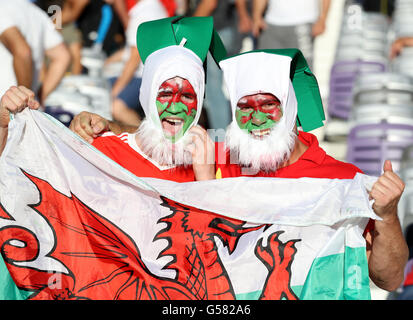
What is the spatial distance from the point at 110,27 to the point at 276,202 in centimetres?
518

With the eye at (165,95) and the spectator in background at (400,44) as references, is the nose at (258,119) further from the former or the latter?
the spectator in background at (400,44)

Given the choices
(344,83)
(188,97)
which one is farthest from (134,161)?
(344,83)

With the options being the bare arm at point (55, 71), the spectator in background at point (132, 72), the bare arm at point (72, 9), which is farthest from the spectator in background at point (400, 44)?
the bare arm at point (55, 71)

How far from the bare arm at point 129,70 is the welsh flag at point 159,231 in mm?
3228

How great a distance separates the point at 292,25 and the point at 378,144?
1.35 metres

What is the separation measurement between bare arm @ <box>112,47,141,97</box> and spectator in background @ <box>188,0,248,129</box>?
77 centimetres

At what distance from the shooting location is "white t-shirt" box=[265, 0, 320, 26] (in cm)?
693

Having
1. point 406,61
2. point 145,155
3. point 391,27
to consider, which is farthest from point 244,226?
point 391,27

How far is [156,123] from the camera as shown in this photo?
3.98 m

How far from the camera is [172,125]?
398 cm

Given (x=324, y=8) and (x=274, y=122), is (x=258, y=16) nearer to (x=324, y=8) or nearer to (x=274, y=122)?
(x=324, y=8)

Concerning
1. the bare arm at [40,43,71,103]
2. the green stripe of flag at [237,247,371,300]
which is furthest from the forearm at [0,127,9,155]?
the bare arm at [40,43,71,103]

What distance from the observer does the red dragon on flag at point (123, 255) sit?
342 cm

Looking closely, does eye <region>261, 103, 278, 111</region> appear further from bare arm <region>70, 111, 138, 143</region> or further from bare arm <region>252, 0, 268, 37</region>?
bare arm <region>252, 0, 268, 37</region>
